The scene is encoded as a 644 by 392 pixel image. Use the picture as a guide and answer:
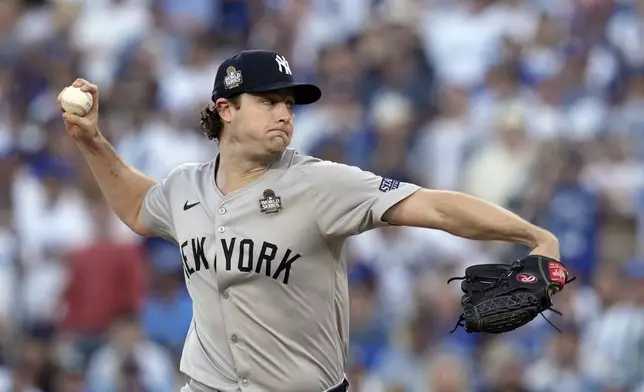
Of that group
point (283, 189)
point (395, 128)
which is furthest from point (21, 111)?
point (283, 189)

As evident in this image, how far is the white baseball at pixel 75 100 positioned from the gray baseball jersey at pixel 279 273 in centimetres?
77

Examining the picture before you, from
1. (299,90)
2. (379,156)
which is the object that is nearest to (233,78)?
(299,90)

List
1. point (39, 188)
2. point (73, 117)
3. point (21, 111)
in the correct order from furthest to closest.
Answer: point (21, 111) < point (39, 188) < point (73, 117)

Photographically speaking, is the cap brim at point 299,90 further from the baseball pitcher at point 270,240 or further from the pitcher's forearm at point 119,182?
the pitcher's forearm at point 119,182

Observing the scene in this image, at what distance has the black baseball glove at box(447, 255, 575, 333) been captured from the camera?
485 centimetres

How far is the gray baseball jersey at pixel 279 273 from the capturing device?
17.3 ft

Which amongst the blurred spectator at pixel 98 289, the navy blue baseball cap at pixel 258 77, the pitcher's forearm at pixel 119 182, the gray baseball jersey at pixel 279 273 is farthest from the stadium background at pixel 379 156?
the navy blue baseball cap at pixel 258 77

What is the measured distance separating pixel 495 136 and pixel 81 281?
364cm

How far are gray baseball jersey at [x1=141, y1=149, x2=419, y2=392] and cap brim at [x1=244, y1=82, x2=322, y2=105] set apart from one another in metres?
0.24

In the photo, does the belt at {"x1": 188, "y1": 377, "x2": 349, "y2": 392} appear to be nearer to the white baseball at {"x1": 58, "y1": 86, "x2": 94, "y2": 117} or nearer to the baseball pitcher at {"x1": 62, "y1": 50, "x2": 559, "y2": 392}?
the baseball pitcher at {"x1": 62, "y1": 50, "x2": 559, "y2": 392}

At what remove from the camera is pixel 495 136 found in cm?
1112

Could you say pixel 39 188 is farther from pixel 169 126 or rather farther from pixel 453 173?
pixel 453 173

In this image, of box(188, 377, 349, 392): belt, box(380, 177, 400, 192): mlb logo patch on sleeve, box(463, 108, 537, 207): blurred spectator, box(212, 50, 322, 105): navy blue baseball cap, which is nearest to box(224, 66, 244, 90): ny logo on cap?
box(212, 50, 322, 105): navy blue baseball cap

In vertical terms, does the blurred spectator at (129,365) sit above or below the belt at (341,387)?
below
